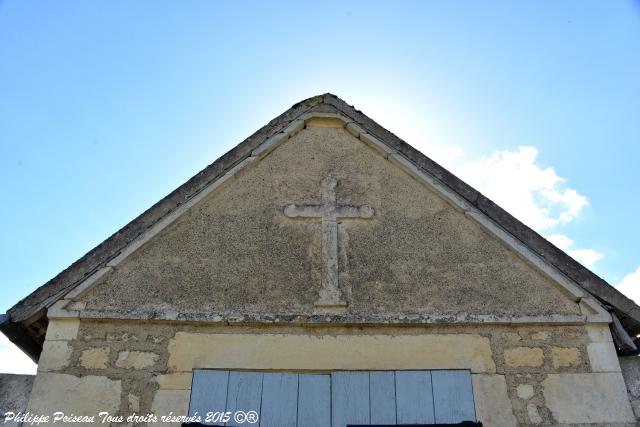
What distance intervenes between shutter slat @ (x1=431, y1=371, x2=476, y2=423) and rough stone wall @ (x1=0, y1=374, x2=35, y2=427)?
3016 mm

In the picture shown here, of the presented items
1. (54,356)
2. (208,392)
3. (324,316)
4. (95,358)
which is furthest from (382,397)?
(54,356)

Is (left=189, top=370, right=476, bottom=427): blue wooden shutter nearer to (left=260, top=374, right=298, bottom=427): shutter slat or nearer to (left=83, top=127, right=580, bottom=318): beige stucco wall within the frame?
(left=260, top=374, right=298, bottom=427): shutter slat

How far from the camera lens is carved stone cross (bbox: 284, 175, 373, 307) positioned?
4.67 meters

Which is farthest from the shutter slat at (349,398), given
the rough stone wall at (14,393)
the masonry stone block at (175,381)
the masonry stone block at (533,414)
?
the rough stone wall at (14,393)

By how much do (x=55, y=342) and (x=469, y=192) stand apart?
3.67 m

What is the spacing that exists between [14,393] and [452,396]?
3.25 m

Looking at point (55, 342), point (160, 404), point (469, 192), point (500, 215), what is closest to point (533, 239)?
point (500, 215)

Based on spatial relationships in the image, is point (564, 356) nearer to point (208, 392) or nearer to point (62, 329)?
point (208, 392)

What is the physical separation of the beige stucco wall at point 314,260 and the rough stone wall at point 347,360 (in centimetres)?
19

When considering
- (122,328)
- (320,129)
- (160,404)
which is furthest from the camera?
(320,129)

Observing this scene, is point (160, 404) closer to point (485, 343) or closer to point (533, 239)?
point (485, 343)

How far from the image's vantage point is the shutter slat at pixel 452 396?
4.16m

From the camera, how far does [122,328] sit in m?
4.42

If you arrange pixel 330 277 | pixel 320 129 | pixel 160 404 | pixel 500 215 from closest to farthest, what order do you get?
1. pixel 160 404
2. pixel 330 277
3. pixel 500 215
4. pixel 320 129
